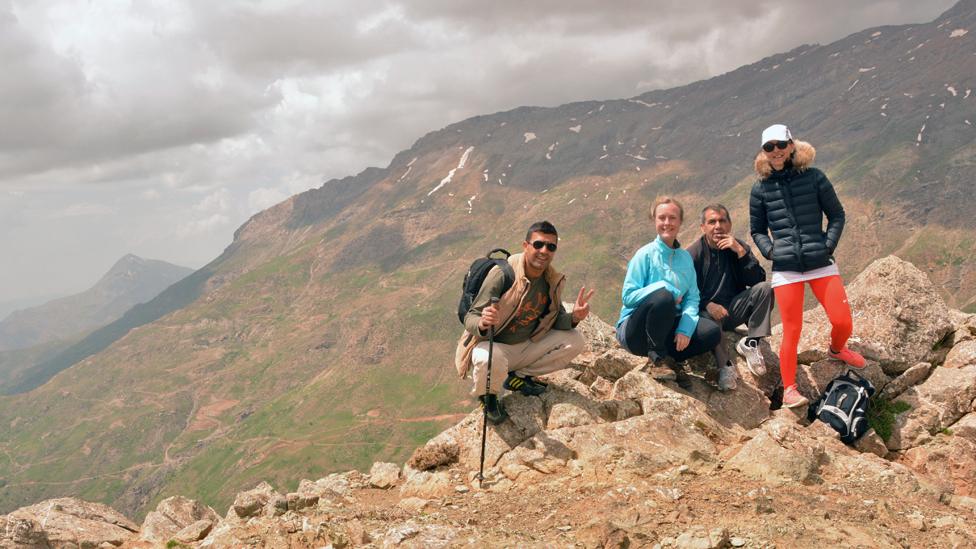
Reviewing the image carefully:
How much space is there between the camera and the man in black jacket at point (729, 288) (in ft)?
40.1

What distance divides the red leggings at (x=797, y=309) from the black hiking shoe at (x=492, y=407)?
6511 millimetres

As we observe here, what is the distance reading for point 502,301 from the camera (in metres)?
10.6

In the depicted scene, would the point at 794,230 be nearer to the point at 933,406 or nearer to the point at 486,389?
the point at 933,406

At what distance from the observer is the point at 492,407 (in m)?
11.5

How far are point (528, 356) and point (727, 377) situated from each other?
4853 millimetres

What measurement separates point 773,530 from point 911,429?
290 inches

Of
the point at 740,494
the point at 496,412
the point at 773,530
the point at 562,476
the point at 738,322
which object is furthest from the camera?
the point at 738,322

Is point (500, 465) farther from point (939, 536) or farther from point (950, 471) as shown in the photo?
point (950, 471)

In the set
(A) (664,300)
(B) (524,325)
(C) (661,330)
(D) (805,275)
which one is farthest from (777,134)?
(B) (524,325)

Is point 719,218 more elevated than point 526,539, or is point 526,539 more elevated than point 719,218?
point 719,218

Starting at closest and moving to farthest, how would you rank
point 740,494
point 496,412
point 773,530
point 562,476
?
point 773,530
point 740,494
point 562,476
point 496,412

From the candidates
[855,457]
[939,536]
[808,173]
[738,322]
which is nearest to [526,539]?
[939,536]

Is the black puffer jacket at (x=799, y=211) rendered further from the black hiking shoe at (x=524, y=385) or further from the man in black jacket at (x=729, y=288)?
the black hiking shoe at (x=524, y=385)

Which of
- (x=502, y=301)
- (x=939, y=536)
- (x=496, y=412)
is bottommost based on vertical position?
(x=939, y=536)
